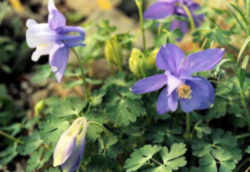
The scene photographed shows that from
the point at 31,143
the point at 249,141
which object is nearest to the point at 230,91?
the point at 249,141

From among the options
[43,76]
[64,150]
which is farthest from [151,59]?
[64,150]

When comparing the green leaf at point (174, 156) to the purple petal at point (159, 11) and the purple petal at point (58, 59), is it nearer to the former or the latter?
the purple petal at point (58, 59)

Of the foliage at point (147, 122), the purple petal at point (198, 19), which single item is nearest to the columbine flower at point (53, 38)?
the foliage at point (147, 122)

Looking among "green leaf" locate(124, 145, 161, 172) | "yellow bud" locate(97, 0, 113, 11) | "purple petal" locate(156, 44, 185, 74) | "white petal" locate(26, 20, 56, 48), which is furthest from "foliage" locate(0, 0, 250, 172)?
"yellow bud" locate(97, 0, 113, 11)

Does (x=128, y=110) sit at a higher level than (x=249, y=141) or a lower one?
higher

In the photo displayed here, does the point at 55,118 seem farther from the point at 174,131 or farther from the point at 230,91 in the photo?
the point at 230,91

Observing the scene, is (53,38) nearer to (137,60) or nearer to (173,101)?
(137,60)

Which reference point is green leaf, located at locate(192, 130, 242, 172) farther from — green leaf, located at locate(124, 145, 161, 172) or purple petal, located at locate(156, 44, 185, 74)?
purple petal, located at locate(156, 44, 185, 74)
